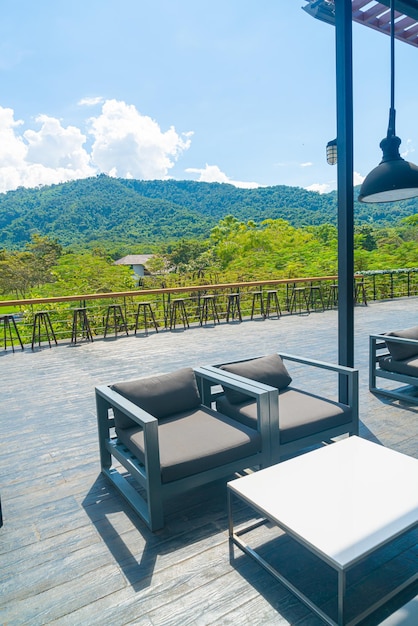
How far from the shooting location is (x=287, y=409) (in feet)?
8.65

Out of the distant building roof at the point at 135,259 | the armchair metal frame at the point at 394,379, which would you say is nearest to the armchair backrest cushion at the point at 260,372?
the armchair metal frame at the point at 394,379

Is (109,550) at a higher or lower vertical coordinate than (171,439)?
lower

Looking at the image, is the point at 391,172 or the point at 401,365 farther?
the point at 401,365

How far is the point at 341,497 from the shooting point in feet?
5.53

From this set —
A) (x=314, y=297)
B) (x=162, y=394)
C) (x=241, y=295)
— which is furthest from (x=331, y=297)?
(x=162, y=394)

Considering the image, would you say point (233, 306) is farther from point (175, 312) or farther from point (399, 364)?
point (399, 364)

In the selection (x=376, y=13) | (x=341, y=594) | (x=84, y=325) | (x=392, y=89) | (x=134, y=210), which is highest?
(x=134, y=210)

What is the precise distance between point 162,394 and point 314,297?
8.84 m

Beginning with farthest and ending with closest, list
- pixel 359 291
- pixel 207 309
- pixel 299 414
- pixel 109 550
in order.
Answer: pixel 359 291 < pixel 207 309 < pixel 299 414 < pixel 109 550

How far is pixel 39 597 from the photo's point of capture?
5.33ft

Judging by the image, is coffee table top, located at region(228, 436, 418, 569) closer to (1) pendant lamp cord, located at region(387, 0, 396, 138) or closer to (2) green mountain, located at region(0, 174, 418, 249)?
(1) pendant lamp cord, located at region(387, 0, 396, 138)

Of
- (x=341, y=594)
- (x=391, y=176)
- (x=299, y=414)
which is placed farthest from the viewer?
(x=391, y=176)

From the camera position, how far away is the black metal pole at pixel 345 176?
A: 2.92 metres

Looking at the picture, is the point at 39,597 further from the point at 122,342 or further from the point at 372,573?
the point at 122,342
